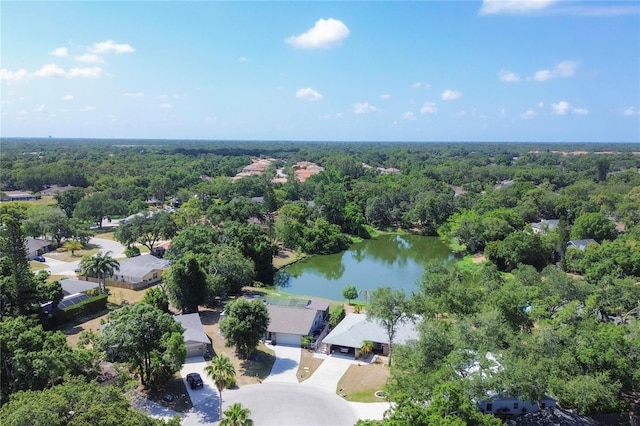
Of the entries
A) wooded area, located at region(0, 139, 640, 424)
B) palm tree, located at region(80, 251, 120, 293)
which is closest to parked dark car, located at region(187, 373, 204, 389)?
wooded area, located at region(0, 139, 640, 424)

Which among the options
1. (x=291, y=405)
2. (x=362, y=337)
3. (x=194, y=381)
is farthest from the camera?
(x=362, y=337)

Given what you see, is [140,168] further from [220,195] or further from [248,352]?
[248,352]

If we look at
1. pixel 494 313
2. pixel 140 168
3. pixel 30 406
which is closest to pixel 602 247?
pixel 494 313

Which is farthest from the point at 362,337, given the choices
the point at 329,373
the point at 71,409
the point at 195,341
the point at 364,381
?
the point at 71,409

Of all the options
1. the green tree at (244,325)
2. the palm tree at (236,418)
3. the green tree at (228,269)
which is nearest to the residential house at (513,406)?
the palm tree at (236,418)

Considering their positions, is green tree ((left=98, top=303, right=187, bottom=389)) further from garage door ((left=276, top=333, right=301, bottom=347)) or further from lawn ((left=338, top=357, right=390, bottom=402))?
lawn ((left=338, top=357, right=390, bottom=402))

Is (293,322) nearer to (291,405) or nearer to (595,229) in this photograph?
(291,405)
